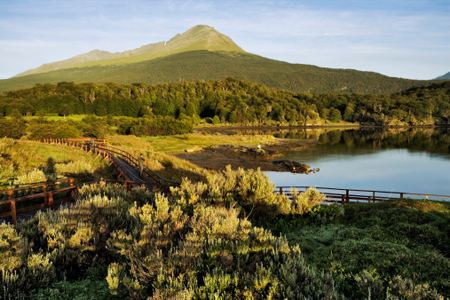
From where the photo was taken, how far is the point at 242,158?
162 feet

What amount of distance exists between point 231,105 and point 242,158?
93.2 metres

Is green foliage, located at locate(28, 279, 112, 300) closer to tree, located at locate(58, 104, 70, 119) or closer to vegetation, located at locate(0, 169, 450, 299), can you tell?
vegetation, located at locate(0, 169, 450, 299)

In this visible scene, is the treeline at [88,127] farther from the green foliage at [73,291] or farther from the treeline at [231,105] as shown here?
the green foliage at [73,291]

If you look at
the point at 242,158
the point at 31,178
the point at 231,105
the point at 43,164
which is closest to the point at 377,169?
the point at 242,158

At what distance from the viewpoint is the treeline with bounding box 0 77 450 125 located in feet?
378

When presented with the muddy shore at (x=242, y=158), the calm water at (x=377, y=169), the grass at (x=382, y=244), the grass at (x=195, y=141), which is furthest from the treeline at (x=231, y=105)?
the grass at (x=382, y=244)

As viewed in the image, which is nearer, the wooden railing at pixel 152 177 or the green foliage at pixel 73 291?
the green foliage at pixel 73 291

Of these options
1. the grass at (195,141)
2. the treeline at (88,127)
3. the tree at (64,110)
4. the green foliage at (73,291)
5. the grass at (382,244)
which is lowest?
the grass at (195,141)

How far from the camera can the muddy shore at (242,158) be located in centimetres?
4172

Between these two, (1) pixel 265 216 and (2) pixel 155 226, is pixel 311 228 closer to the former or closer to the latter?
(1) pixel 265 216

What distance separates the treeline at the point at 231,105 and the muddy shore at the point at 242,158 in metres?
58.9

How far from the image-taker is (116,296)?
5227 millimetres

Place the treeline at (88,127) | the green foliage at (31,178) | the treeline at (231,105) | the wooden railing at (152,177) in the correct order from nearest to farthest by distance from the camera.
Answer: the green foliage at (31,178)
the wooden railing at (152,177)
the treeline at (88,127)
the treeline at (231,105)

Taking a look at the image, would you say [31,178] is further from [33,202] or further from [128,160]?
[128,160]
